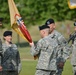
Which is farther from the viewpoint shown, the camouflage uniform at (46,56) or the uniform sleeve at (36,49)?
the camouflage uniform at (46,56)

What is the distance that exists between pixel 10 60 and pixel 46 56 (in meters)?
1.37

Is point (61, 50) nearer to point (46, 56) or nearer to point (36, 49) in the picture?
point (46, 56)

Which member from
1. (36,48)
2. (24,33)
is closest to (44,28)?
(36,48)

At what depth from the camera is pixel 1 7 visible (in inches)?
1892

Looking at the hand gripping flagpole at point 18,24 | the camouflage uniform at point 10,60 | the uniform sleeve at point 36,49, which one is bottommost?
the camouflage uniform at point 10,60

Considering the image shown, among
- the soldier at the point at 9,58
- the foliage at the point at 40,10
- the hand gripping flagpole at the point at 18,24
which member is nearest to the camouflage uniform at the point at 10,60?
the soldier at the point at 9,58

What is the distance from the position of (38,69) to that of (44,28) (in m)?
1.03

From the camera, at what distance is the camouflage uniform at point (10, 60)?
531 inches

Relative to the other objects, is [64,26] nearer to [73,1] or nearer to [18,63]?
[73,1]

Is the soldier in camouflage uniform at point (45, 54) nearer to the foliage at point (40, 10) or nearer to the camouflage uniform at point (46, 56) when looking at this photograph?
the camouflage uniform at point (46, 56)

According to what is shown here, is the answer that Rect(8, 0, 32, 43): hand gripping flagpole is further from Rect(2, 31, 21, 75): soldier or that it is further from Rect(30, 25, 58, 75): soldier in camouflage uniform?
Rect(30, 25, 58, 75): soldier in camouflage uniform

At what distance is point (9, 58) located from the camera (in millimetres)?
13539

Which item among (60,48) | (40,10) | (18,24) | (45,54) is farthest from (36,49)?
(40,10)

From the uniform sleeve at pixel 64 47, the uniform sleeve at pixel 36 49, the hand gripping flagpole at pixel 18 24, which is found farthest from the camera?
Result: the uniform sleeve at pixel 64 47
